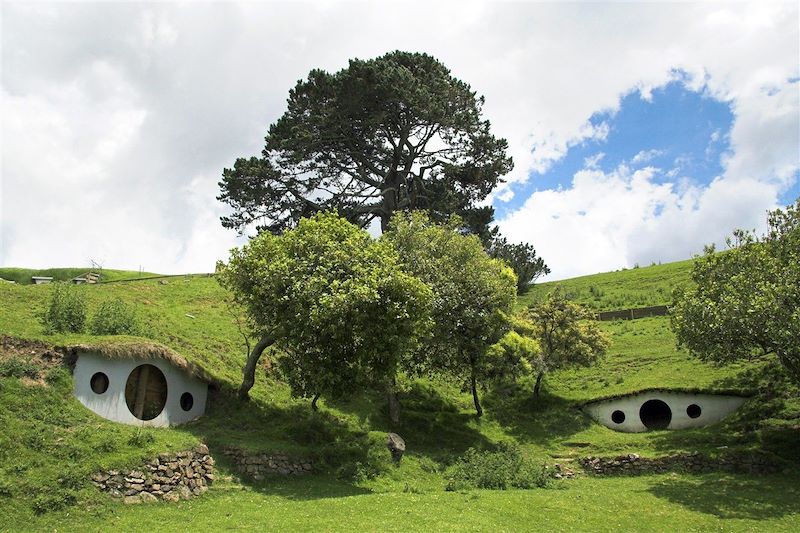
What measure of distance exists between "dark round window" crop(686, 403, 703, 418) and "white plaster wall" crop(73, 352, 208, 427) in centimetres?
2806

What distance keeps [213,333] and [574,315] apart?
78.9ft

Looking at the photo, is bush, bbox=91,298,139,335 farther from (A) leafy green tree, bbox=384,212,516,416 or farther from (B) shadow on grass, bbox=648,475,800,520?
(B) shadow on grass, bbox=648,475,800,520

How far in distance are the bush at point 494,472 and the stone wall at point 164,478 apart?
9.95 metres

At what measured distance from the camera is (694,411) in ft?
110

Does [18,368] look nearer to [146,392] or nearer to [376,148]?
[146,392]

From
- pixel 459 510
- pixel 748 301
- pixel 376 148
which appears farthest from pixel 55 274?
pixel 748 301

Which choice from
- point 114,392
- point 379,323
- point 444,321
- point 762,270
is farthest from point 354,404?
point 762,270

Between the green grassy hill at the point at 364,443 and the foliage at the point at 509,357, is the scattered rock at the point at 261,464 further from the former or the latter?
the foliage at the point at 509,357

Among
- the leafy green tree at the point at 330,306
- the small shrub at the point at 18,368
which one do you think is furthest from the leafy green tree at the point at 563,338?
the small shrub at the point at 18,368

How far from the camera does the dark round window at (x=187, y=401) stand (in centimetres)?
2542

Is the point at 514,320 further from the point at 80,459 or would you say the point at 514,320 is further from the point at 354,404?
the point at 80,459

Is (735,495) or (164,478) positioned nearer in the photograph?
(164,478)

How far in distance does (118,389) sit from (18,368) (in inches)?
139

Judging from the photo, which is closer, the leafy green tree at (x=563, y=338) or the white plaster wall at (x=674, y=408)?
the white plaster wall at (x=674, y=408)
